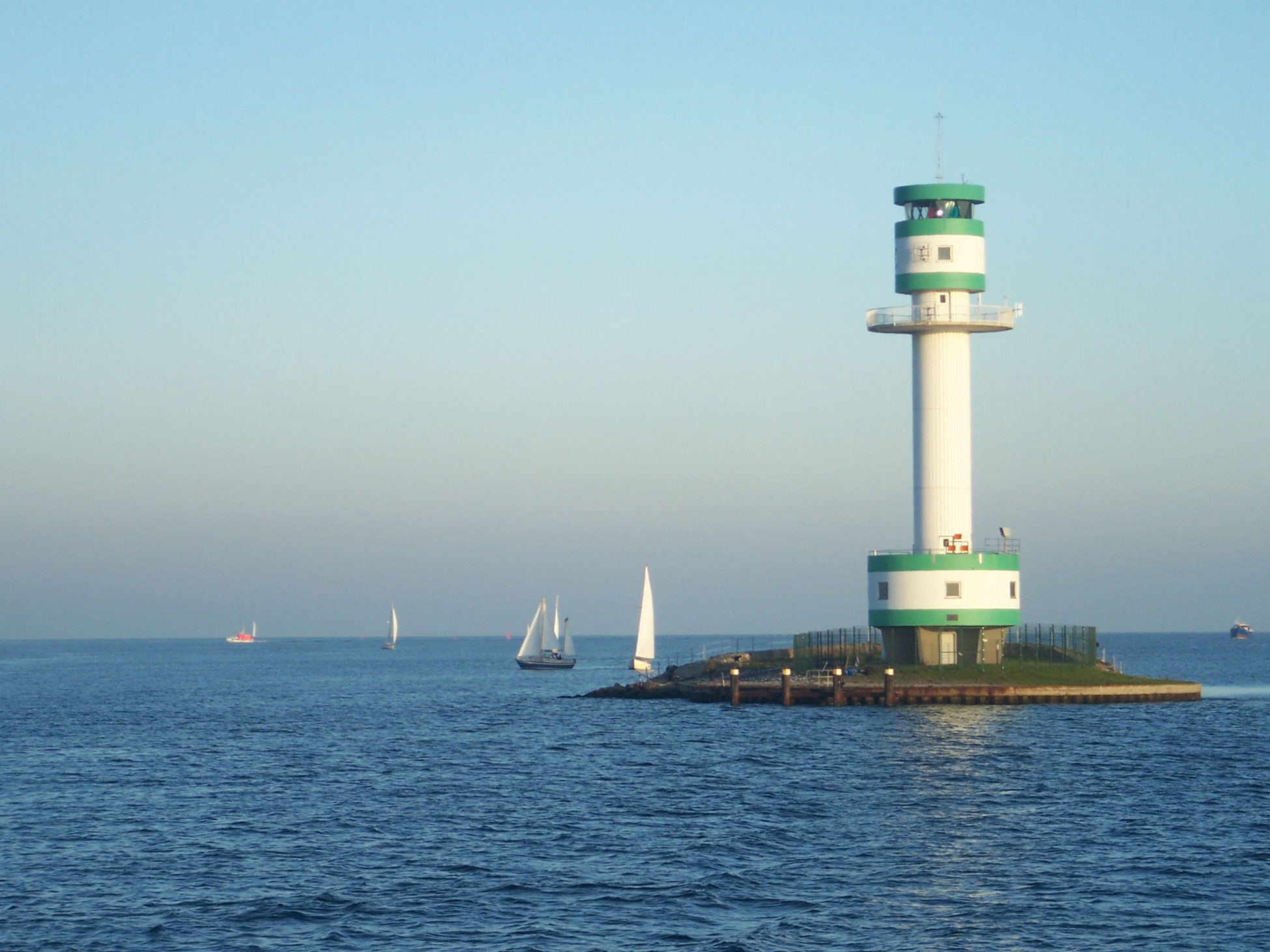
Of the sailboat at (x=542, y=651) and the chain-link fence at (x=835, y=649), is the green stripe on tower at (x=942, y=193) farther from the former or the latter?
the sailboat at (x=542, y=651)

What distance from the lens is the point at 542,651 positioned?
544 ft

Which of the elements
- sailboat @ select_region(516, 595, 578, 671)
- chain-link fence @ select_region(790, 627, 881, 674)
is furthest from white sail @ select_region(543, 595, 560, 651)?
chain-link fence @ select_region(790, 627, 881, 674)

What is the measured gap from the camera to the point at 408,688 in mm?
136625

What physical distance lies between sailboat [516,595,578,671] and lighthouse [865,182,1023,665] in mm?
84172

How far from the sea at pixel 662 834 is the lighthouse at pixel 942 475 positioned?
193 inches

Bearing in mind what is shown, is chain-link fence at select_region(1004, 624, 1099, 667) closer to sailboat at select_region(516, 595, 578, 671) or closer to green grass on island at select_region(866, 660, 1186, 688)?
green grass on island at select_region(866, 660, 1186, 688)

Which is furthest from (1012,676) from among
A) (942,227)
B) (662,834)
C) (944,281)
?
(662,834)

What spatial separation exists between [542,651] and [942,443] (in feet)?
302

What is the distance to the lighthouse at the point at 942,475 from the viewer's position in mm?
78188

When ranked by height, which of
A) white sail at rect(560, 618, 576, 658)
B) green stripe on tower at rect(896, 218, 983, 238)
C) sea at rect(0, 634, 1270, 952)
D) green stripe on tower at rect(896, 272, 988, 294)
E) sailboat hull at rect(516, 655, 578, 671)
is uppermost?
green stripe on tower at rect(896, 218, 983, 238)

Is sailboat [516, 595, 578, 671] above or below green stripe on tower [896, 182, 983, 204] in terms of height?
below

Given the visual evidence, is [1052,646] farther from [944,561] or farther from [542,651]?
[542,651]

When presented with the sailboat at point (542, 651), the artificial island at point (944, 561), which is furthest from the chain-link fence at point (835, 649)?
the sailboat at point (542, 651)

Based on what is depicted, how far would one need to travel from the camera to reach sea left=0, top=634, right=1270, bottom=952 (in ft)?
107
